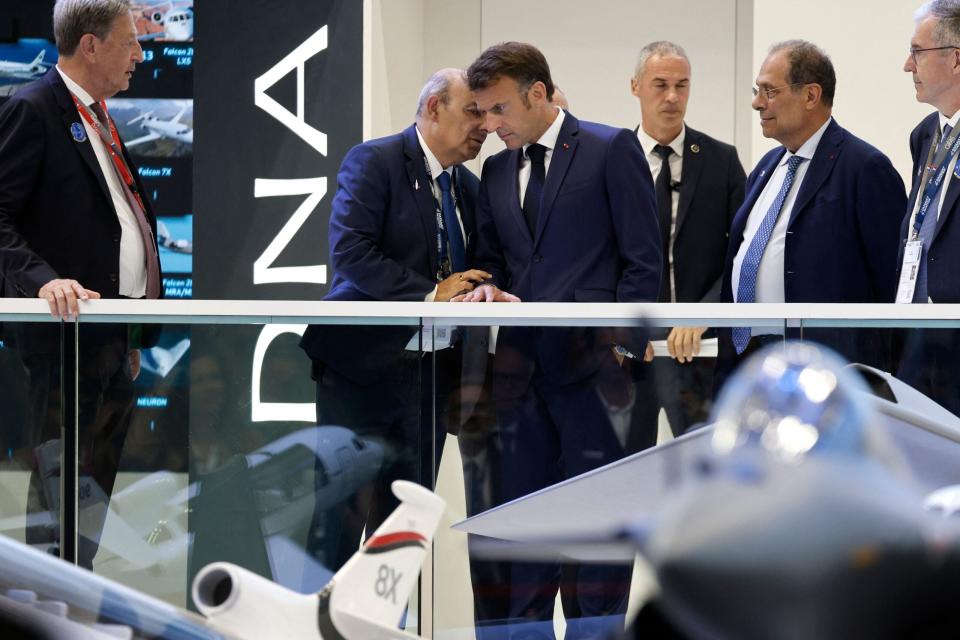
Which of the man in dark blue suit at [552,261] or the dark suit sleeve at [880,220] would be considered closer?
the man in dark blue suit at [552,261]

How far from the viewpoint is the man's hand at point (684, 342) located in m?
3.19

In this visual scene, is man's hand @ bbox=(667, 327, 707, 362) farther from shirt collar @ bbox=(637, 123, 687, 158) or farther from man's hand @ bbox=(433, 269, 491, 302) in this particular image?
shirt collar @ bbox=(637, 123, 687, 158)

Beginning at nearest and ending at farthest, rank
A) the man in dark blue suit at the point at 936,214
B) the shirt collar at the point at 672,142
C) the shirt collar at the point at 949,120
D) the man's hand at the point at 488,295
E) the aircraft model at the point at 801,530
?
the aircraft model at the point at 801,530
the man in dark blue suit at the point at 936,214
the man's hand at the point at 488,295
the shirt collar at the point at 949,120
the shirt collar at the point at 672,142

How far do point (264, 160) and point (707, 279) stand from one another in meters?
3.63

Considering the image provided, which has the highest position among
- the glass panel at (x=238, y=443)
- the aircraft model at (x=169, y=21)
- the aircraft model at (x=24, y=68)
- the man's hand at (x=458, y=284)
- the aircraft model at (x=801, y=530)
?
the aircraft model at (x=169, y=21)

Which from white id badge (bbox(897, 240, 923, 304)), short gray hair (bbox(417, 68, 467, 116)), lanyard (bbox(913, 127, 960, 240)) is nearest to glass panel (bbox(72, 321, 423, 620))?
short gray hair (bbox(417, 68, 467, 116))

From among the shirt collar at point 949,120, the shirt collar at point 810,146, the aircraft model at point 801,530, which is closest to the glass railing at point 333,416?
the shirt collar at point 949,120

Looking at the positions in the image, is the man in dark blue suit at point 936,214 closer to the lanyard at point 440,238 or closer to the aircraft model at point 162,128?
the lanyard at point 440,238

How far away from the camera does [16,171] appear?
3.63m

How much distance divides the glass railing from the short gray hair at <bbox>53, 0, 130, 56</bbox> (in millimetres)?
1077

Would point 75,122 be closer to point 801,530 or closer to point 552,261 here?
point 552,261

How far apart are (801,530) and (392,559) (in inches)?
60.1

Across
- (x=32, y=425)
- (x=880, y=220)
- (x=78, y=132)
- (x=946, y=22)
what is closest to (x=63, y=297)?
(x=32, y=425)

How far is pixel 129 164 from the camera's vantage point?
3.95 meters
